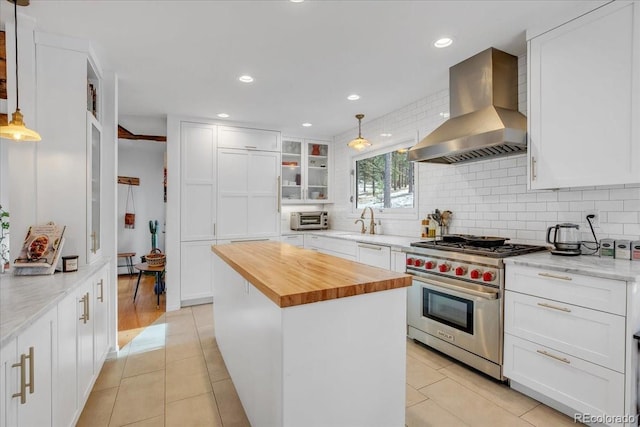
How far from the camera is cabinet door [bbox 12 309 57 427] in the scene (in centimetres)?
124

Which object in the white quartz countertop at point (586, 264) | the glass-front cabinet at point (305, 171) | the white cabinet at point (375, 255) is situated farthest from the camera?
the glass-front cabinet at point (305, 171)

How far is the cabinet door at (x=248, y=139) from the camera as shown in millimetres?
4633

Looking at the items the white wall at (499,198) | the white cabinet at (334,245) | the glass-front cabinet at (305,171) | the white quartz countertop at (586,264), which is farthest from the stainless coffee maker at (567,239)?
the glass-front cabinet at (305,171)

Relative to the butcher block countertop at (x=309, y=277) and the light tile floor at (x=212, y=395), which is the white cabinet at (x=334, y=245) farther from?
the butcher block countertop at (x=309, y=277)

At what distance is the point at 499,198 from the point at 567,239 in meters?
0.74

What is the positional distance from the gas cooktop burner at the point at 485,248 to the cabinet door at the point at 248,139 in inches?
117

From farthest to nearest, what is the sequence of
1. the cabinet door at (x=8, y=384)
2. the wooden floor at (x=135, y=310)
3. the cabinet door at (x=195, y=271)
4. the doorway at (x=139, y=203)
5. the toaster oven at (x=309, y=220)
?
the doorway at (x=139, y=203) → the toaster oven at (x=309, y=220) → the cabinet door at (x=195, y=271) → the wooden floor at (x=135, y=310) → the cabinet door at (x=8, y=384)

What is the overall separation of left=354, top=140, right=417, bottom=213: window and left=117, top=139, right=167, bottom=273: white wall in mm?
4036

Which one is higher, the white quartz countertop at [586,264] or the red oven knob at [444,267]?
the white quartz countertop at [586,264]

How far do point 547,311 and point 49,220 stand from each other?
3.49m

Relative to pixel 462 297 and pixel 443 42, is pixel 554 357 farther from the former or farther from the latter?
pixel 443 42

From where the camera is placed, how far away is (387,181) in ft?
14.8

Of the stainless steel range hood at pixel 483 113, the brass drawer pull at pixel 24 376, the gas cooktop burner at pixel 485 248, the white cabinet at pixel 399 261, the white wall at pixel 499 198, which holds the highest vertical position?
the stainless steel range hood at pixel 483 113

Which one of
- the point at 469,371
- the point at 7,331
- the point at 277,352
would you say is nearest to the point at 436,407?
the point at 469,371
